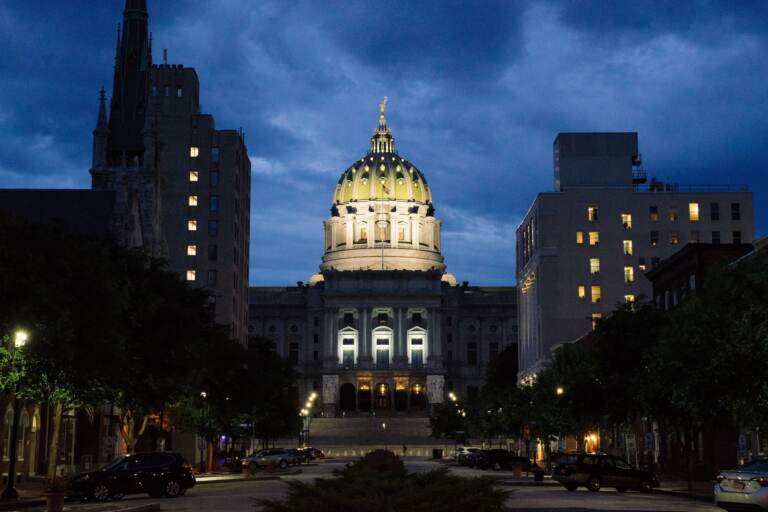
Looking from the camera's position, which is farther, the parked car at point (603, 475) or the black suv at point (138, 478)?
the parked car at point (603, 475)

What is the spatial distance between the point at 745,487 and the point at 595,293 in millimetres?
105238

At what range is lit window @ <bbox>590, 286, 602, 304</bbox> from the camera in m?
134

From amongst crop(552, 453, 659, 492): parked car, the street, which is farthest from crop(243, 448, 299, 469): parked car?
crop(552, 453, 659, 492): parked car

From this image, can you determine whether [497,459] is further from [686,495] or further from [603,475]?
[686,495]

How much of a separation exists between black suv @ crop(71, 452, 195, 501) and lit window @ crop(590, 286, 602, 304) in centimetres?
9335

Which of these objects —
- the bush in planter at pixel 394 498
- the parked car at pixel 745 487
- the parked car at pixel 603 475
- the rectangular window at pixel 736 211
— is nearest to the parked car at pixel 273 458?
the parked car at pixel 603 475

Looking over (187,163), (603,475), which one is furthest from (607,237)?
(603,475)

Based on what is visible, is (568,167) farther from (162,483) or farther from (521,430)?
(162,483)

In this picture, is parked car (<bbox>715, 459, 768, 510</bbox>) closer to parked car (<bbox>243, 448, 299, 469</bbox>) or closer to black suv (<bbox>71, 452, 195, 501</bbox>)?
black suv (<bbox>71, 452, 195, 501</bbox>)

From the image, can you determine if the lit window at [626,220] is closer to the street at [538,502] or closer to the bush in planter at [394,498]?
the street at [538,502]

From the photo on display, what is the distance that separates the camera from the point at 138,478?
4481 cm

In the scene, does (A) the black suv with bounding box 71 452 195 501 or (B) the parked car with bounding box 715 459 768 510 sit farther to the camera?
(A) the black suv with bounding box 71 452 195 501

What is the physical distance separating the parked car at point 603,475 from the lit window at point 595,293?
83682 millimetres

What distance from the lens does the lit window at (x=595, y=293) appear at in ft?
441
